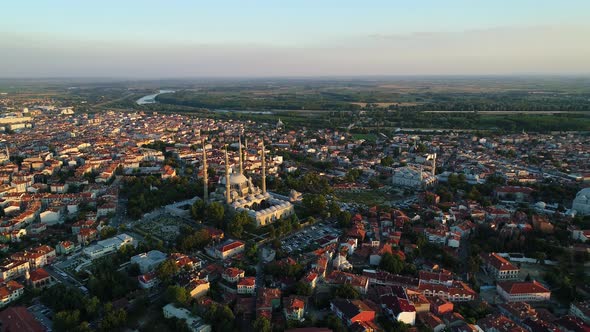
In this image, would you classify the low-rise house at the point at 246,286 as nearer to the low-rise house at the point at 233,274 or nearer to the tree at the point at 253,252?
the low-rise house at the point at 233,274

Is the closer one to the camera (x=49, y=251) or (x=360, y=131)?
(x=49, y=251)

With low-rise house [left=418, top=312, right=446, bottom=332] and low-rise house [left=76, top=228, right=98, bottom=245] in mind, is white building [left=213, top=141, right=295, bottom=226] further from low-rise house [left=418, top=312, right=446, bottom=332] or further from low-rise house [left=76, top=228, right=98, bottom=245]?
low-rise house [left=418, top=312, right=446, bottom=332]

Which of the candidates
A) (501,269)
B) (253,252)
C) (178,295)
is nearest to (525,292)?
(501,269)

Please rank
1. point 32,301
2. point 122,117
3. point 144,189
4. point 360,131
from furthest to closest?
point 122,117
point 360,131
point 144,189
point 32,301

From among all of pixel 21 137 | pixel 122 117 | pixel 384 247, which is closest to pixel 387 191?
pixel 384 247

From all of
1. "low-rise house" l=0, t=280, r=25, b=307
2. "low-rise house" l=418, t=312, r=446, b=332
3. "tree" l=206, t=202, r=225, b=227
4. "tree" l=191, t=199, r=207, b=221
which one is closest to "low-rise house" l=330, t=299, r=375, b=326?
"low-rise house" l=418, t=312, r=446, b=332

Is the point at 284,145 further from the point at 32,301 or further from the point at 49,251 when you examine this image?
the point at 32,301
